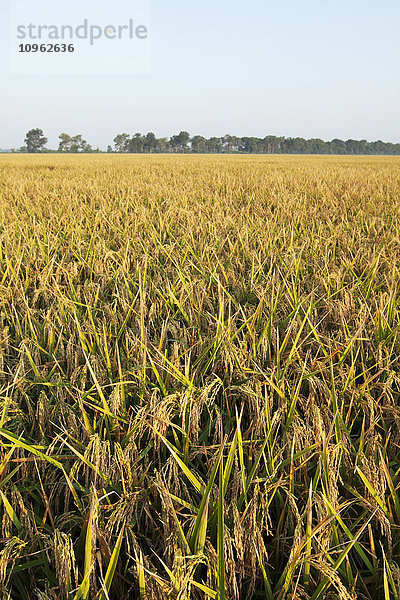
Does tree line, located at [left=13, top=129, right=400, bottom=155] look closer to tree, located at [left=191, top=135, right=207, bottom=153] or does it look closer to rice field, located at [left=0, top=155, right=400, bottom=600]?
tree, located at [left=191, top=135, right=207, bottom=153]

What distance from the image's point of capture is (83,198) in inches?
178

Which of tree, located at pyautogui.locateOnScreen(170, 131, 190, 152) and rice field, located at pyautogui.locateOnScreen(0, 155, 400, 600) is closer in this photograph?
rice field, located at pyautogui.locateOnScreen(0, 155, 400, 600)

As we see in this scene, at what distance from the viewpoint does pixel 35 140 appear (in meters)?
88.6

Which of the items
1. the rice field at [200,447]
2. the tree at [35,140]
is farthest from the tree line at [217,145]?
the rice field at [200,447]

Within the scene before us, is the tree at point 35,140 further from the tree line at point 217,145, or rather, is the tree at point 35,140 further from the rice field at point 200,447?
the rice field at point 200,447

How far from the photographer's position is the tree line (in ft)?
285

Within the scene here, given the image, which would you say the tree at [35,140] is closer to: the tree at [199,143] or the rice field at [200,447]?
the tree at [199,143]

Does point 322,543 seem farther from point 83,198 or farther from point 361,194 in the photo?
point 361,194

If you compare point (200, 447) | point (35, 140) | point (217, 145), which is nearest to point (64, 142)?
point (35, 140)

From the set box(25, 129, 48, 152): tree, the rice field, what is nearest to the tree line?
box(25, 129, 48, 152): tree

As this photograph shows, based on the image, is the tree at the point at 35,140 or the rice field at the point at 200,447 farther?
the tree at the point at 35,140

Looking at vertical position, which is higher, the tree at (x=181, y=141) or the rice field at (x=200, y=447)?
the tree at (x=181, y=141)

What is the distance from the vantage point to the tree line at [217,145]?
285 ft

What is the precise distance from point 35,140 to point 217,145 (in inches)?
1682
